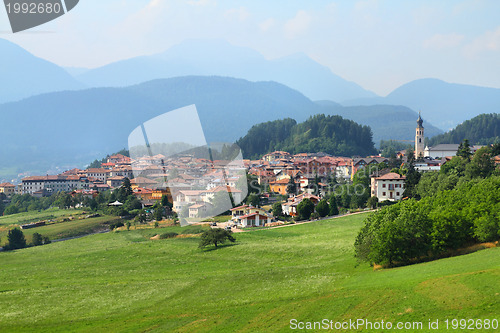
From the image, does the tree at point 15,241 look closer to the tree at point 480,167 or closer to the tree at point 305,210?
the tree at point 305,210

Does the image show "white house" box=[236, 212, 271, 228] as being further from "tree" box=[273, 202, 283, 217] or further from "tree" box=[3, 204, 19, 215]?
"tree" box=[3, 204, 19, 215]

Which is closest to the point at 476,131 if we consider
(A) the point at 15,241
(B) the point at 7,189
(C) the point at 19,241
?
(B) the point at 7,189

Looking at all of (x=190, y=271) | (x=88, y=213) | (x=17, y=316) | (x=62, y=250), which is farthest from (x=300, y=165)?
(x=17, y=316)

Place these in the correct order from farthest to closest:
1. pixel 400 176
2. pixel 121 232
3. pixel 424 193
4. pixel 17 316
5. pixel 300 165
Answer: pixel 300 165 → pixel 400 176 → pixel 121 232 → pixel 424 193 → pixel 17 316

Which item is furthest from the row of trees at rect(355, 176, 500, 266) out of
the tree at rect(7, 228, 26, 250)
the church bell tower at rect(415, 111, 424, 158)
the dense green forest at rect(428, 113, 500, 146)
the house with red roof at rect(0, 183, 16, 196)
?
the dense green forest at rect(428, 113, 500, 146)

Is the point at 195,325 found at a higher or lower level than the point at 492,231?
lower

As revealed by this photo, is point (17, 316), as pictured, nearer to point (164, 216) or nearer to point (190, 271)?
point (190, 271)

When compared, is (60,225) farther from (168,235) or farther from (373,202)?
(373,202)
